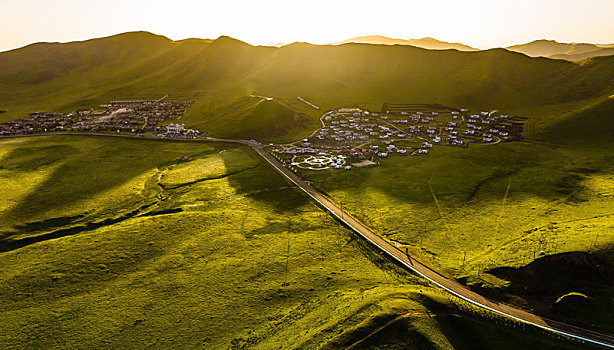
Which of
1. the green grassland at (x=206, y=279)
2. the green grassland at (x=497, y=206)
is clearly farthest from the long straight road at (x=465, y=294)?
the green grassland at (x=206, y=279)

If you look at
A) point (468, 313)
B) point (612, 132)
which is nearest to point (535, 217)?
point (468, 313)

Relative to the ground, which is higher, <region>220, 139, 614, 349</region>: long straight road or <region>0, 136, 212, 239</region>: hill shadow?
<region>0, 136, 212, 239</region>: hill shadow

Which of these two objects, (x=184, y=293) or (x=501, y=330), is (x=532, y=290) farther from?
(x=184, y=293)

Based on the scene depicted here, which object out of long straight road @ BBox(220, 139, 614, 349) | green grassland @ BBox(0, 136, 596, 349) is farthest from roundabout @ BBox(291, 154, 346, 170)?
long straight road @ BBox(220, 139, 614, 349)

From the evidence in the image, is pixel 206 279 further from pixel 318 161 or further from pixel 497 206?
pixel 497 206

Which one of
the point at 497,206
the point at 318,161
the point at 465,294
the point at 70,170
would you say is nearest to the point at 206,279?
the point at 465,294

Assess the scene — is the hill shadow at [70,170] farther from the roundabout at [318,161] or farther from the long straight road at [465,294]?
the long straight road at [465,294]

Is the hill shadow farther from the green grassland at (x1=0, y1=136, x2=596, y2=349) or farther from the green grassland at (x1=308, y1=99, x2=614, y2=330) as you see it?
the green grassland at (x1=308, y1=99, x2=614, y2=330)
